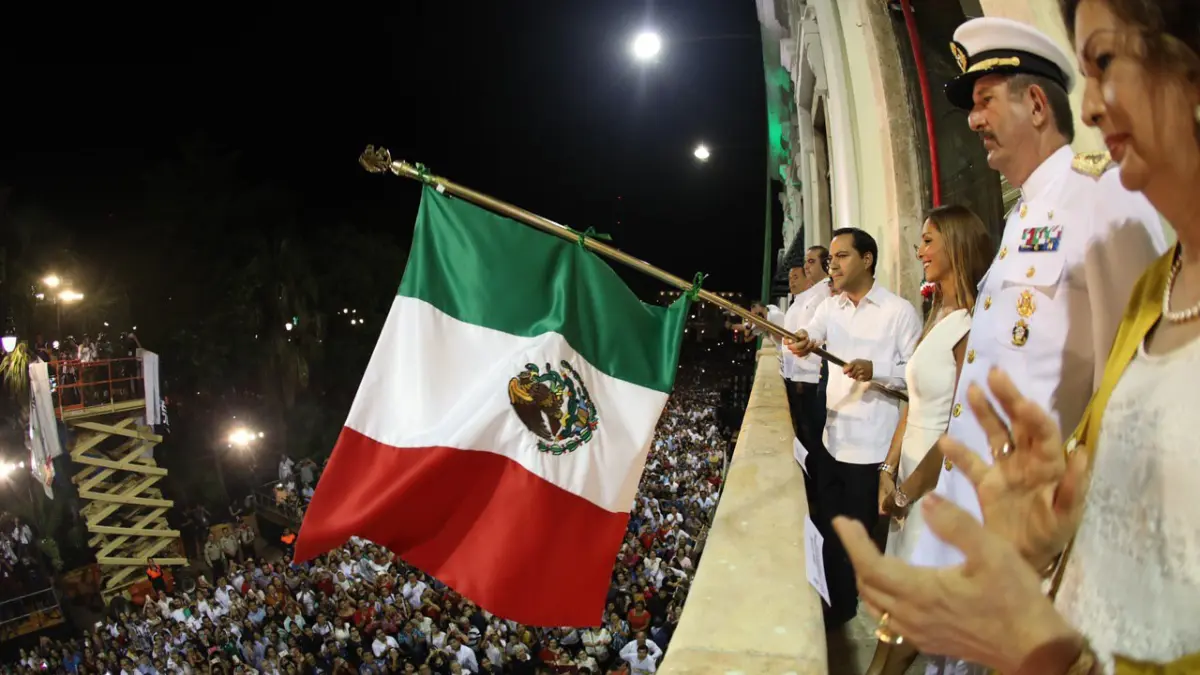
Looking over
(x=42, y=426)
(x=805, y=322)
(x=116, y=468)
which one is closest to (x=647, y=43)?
(x=805, y=322)

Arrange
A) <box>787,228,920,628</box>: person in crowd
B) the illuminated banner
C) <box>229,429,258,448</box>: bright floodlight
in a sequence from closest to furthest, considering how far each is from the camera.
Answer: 1. <box>787,228,920,628</box>: person in crowd
2. the illuminated banner
3. <box>229,429,258,448</box>: bright floodlight

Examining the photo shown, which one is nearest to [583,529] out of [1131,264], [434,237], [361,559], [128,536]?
[434,237]

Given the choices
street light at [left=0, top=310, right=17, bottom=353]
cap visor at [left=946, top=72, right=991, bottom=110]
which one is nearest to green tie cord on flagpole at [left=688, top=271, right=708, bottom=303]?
cap visor at [left=946, top=72, right=991, bottom=110]

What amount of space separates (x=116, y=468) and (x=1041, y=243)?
79.2ft

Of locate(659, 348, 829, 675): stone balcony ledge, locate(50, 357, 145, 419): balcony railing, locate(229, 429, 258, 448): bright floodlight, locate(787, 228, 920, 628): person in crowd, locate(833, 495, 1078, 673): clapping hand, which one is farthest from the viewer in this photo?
locate(229, 429, 258, 448): bright floodlight

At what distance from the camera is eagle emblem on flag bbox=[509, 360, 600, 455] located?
2930mm

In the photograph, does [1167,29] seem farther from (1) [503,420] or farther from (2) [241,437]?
(2) [241,437]

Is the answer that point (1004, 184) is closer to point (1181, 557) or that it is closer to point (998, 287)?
point (998, 287)

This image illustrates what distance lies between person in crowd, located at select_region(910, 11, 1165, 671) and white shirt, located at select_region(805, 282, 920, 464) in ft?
4.58

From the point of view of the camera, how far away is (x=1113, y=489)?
102cm

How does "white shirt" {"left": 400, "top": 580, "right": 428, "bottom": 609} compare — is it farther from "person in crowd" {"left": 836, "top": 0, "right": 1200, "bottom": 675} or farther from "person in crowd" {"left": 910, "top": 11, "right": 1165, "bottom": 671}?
"person in crowd" {"left": 836, "top": 0, "right": 1200, "bottom": 675}

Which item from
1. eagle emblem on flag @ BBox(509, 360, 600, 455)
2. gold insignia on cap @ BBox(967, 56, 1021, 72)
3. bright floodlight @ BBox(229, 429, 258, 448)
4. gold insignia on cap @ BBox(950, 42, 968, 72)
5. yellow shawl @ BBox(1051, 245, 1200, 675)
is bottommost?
yellow shawl @ BBox(1051, 245, 1200, 675)

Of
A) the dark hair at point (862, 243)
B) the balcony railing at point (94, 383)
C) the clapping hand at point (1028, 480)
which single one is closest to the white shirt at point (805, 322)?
the dark hair at point (862, 243)

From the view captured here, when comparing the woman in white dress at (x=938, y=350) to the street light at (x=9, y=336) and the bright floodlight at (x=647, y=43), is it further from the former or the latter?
the street light at (x=9, y=336)
